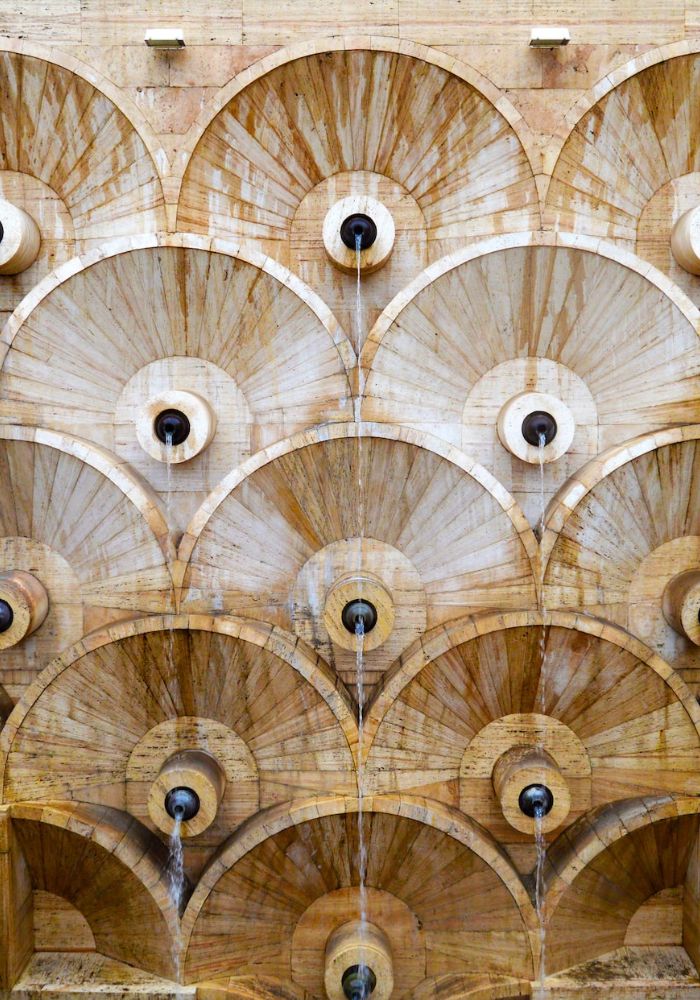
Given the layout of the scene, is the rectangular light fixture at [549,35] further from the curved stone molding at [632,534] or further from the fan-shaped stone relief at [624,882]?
the fan-shaped stone relief at [624,882]

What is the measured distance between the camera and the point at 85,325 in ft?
22.6

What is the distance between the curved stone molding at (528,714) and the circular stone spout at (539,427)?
1.29m

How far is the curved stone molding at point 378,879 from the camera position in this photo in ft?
21.8

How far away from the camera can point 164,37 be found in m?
6.75

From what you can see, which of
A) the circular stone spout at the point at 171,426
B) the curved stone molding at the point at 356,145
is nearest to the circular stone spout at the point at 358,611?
the circular stone spout at the point at 171,426

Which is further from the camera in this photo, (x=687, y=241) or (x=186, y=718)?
(x=186, y=718)

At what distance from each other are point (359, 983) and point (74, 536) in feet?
12.6

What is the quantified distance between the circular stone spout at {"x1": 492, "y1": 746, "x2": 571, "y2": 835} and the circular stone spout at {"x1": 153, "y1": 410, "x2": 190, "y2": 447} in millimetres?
3450

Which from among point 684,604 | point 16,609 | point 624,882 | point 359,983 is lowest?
point 359,983

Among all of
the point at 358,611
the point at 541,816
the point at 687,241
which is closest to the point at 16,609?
the point at 358,611

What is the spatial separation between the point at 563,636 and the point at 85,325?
4.25 meters

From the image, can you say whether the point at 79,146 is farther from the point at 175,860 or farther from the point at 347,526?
the point at 175,860

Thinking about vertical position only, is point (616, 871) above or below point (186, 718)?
below

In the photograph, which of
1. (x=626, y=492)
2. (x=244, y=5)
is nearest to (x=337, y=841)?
(x=626, y=492)
